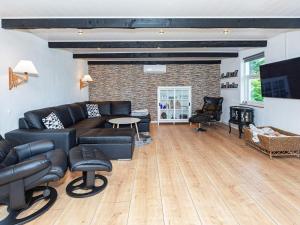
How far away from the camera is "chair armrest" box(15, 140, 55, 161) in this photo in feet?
9.16

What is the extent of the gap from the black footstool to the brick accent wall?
536 centimetres

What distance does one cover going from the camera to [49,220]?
2.21 metres

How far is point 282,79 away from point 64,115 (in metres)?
4.56

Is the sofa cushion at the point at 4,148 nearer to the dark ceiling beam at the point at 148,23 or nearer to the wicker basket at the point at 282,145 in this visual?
the dark ceiling beam at the point at 148,23

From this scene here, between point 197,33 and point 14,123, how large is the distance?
3683mm

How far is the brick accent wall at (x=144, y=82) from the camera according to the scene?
8.22 metres

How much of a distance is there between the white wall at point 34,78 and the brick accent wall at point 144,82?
127cm

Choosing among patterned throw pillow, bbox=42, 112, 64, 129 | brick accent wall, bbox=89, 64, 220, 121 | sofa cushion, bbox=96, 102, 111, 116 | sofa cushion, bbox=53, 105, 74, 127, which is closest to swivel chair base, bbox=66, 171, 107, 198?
patterned throw pillow, bbox=42, 112, 64, 129

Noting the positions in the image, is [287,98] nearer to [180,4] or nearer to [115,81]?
[180,4]

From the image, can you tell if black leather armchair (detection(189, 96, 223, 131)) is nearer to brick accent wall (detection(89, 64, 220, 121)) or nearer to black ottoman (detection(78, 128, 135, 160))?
brick accent wall (detection(89, 64, 220, 121))

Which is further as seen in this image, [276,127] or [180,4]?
[276,127]

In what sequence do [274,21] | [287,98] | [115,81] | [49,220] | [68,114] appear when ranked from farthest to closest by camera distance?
[115,81]
[68,114]
[287,98]
[274,21]
[49,220]

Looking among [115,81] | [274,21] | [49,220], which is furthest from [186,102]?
[49,220]

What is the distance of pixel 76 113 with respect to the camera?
5.71 metres
